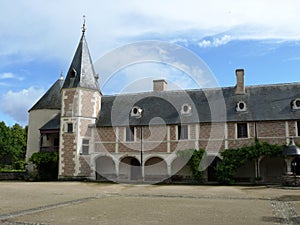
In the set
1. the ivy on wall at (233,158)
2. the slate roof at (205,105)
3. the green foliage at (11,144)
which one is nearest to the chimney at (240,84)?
the slate roof at (205,105)

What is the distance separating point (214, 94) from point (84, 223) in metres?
18.8

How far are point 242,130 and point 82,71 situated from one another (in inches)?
497

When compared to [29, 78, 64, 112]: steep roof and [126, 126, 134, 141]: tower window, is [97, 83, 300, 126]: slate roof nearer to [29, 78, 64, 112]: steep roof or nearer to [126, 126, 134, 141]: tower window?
[126, 126, 134, 141]: tower window

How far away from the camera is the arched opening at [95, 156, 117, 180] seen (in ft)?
79.3

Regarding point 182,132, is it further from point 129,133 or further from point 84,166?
point 84,166

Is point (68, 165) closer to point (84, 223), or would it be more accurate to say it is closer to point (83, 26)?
point (83, 26)

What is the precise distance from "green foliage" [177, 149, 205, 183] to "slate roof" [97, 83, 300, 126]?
7.06 feet

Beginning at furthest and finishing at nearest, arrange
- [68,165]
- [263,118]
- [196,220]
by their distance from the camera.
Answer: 1. [68,165]
2. [263,118]
3. [196,220]

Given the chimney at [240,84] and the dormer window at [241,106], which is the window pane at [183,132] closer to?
the dormer window at [241,106]

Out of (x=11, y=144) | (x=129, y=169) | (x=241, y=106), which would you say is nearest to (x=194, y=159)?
(x=241, y=106)

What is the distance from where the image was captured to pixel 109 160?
25.1 m

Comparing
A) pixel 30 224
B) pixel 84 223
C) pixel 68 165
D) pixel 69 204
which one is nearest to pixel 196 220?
pixel 84 223

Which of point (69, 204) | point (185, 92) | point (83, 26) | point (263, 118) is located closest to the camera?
point (69, 204)

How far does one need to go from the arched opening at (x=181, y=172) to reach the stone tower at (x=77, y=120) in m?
6.05
